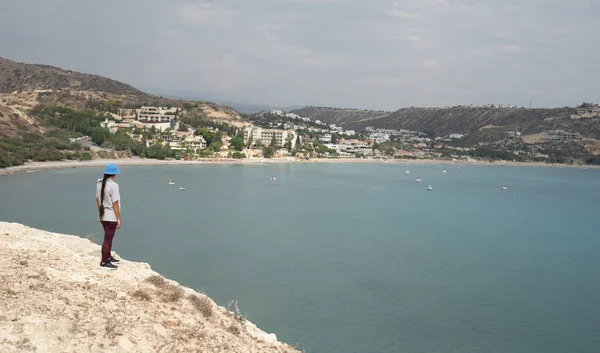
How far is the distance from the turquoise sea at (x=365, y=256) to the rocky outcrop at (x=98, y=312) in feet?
17.1

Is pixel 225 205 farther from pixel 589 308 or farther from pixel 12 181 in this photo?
pixel 589 308

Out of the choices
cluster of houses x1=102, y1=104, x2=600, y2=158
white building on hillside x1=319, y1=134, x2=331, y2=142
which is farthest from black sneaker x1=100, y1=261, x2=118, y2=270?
white building on hillside x1=319, y1=134, x2=331, y2=142

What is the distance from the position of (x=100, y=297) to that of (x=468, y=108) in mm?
175739

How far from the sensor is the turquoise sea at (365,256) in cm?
1279

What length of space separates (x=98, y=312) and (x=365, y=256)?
52.0 feet

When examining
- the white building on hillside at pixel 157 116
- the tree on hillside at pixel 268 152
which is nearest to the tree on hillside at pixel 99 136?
the white building on hillside at pixel 157 116

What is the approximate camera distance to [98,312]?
17.5ft

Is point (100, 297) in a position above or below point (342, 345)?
above

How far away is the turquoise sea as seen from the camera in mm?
12789

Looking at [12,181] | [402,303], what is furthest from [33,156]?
[402,303]

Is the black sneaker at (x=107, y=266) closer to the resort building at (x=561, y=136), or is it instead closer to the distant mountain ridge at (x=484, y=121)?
the resort building at (x=561, y=136)

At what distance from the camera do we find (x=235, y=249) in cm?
2066

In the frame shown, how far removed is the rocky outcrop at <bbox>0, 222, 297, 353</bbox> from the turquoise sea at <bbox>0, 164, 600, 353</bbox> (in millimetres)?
5213

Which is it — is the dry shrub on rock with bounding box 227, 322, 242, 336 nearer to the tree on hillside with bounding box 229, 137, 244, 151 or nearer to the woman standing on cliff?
the woman standing on cliff
